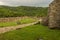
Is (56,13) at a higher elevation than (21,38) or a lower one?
higher

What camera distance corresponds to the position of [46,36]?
1005 inches

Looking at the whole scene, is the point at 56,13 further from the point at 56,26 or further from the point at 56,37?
the point at 56,37

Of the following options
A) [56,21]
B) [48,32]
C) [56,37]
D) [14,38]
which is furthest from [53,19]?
[14,38]

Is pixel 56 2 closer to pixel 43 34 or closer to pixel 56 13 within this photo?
pixel 56 13

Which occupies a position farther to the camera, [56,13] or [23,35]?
[56,13]

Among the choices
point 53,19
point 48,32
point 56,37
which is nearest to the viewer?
point 56,37

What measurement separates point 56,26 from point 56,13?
1.81 metres

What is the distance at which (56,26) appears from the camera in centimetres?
2844

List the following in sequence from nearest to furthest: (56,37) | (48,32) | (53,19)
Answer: (56,37) < (48,32) < (53,19)

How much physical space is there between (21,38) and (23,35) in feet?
4.20

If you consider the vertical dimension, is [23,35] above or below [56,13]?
below

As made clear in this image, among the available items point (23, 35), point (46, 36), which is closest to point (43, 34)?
point (46, 36)

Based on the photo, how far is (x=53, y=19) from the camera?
28.9 m

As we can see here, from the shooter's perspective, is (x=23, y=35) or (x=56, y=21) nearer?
(x=23, y=35)
